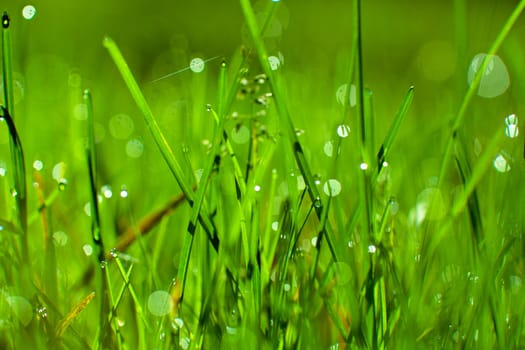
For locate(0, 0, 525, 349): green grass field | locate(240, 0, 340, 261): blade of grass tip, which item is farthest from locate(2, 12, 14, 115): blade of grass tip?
locate(240, 0, 340, 261): blade of grass tip

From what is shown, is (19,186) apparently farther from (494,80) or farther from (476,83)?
(494,80)

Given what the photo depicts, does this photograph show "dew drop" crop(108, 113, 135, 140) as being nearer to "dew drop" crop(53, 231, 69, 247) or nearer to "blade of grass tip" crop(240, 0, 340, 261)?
"dew drop" crop(53, 231, 69, 247)

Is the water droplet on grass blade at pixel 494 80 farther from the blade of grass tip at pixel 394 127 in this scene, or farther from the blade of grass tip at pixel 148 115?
the blade of grass tip at pixel 148 115

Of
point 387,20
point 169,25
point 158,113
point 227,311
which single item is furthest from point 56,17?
point 227,311

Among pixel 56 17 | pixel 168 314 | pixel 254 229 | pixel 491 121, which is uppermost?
pixel 56 17

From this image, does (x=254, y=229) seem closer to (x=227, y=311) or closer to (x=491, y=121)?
(x=227, y=311)

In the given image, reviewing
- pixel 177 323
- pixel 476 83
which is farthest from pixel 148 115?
pixel 476 83

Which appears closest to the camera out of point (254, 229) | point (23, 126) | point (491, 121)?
point (254, 229)

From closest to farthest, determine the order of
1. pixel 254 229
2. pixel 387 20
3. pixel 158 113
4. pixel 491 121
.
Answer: pixel 254 229
pixel 491 121
pixel 158 113
pixel 387 20
